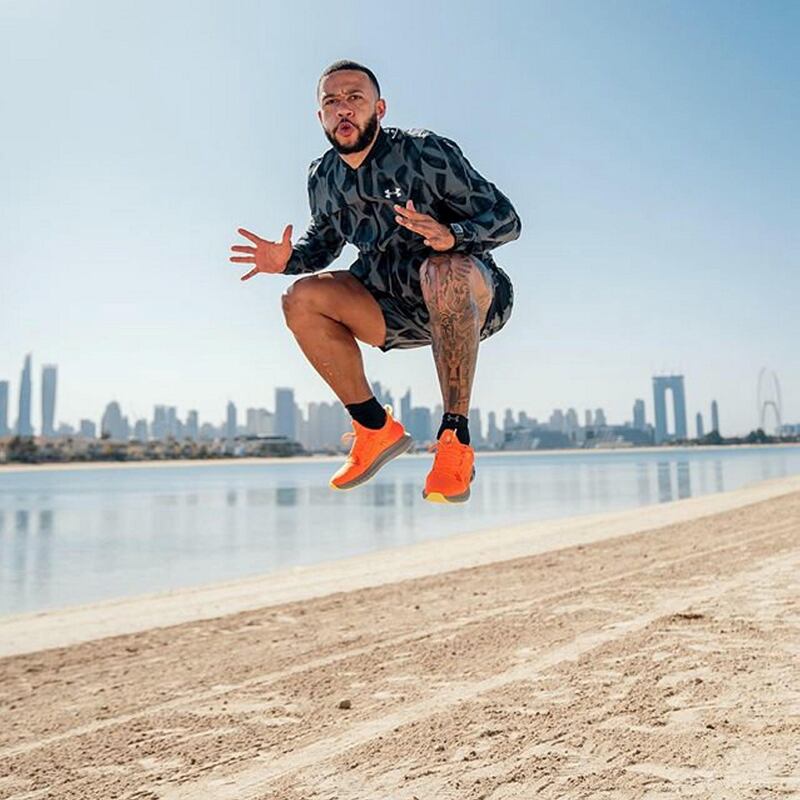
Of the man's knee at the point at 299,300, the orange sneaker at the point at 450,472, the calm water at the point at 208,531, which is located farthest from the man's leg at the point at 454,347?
the calm water at the point at 208,531

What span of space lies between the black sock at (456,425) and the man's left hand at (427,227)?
0.76 meters

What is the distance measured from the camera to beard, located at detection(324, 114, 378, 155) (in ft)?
11.3

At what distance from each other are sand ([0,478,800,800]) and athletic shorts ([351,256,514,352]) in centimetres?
743

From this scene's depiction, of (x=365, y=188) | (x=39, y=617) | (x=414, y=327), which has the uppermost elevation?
(x=365, y=188)

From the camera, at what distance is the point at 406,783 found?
33.0 ft

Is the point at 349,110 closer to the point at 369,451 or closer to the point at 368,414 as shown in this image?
the point at 368,414

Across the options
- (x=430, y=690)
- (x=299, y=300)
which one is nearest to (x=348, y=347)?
(x=299, y=300)

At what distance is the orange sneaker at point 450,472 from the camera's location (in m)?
3.41

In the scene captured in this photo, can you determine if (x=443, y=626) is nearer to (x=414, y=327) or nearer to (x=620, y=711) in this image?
(x=620, y=711)

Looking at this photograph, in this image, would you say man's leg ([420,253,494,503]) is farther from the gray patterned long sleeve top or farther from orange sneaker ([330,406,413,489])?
orange sneaker ([330,406,413,489])

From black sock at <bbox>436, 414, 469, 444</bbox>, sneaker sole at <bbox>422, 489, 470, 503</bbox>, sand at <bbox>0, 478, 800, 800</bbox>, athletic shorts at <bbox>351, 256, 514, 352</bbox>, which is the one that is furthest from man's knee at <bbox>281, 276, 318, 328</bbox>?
sand at <bbox>0, 478, 800, 800</bbox>

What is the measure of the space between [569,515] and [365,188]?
51360 millimetres

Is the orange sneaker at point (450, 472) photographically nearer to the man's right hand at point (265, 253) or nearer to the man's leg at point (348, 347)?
the man's leg at point (348, 347)

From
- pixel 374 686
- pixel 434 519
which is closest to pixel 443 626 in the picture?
pixel 374 686
